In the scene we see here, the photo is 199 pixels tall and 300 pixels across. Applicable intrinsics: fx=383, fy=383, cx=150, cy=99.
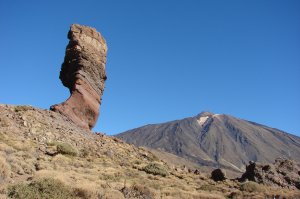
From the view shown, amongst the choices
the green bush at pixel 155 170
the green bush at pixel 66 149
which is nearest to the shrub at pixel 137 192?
the green bush at pixel 66 149

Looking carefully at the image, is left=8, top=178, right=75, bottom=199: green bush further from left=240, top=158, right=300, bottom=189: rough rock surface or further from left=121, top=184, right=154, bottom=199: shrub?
left=240, top=158, right=300, bottom=189: rough rock surface

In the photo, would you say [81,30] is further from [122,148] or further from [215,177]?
[215,177]

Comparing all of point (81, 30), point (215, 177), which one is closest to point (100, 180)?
point (215, 177)

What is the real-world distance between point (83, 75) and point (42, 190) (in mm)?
18403

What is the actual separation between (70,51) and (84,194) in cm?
1965

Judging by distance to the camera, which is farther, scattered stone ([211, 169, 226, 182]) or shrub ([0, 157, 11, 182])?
scattered stone ([211, 169, 226, 182])

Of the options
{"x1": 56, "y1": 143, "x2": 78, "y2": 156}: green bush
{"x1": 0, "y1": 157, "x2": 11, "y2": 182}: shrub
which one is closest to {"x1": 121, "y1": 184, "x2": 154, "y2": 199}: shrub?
{"x1": 0, "y1": 157, "x2": 11, "y2": 182}: shrub

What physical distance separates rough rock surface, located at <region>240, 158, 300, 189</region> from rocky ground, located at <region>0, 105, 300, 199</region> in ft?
2.86

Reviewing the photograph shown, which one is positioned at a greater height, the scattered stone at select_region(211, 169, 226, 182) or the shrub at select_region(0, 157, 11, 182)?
the scattered stone at select_region(211, 169, 226, 182)

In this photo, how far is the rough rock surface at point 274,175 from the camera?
29478 mm

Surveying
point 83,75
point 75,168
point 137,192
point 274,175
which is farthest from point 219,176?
point 137,192

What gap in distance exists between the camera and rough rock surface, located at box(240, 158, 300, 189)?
96.7ft

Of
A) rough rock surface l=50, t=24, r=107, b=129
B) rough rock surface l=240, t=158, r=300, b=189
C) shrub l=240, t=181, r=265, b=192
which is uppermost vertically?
rough rock surface l=50, t=24, r=107, b=129

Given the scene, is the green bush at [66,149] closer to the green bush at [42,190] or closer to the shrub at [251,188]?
the green bush at [42,190]
